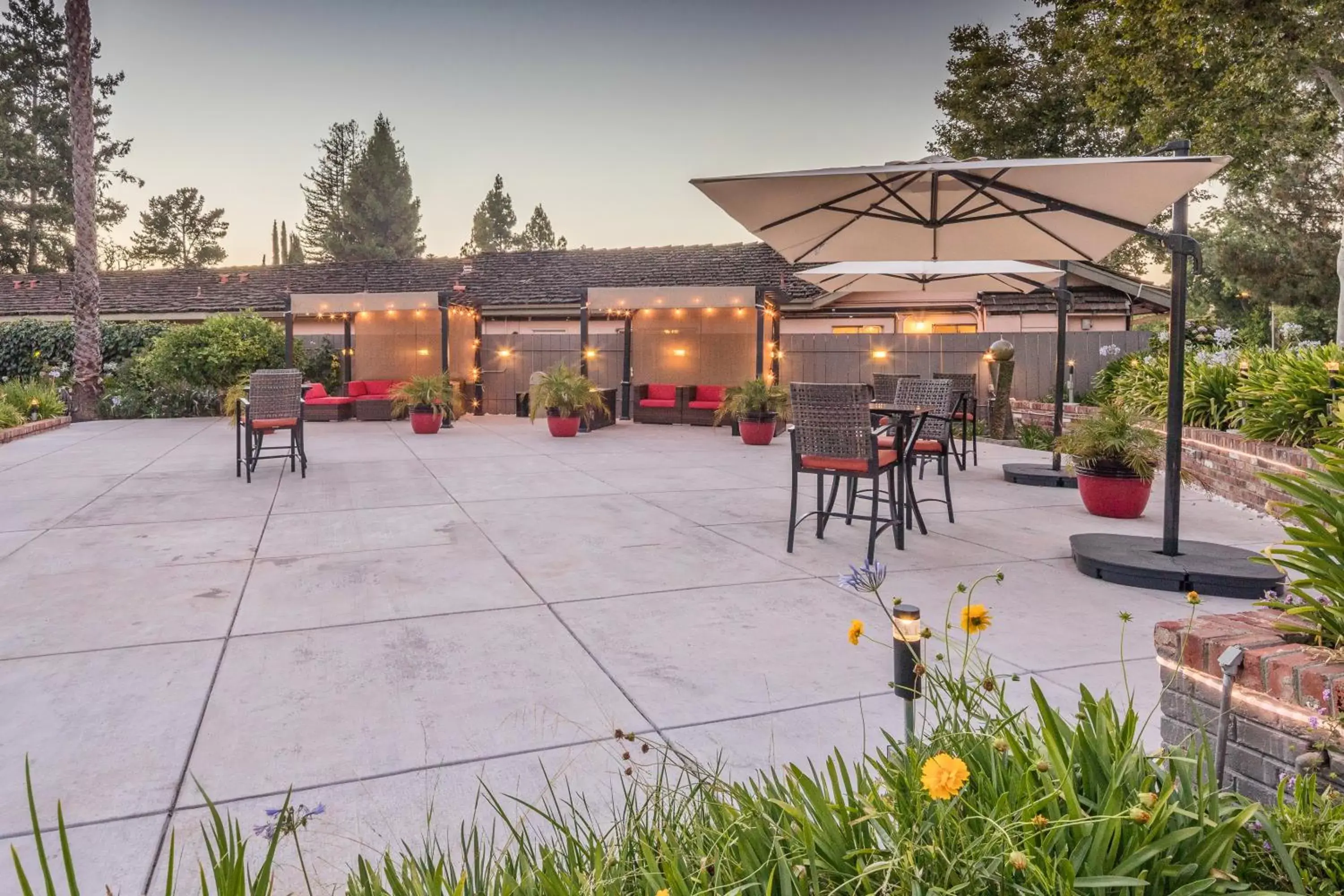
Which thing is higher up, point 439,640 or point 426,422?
point 426,422

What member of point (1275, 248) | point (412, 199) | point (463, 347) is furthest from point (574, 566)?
point (412, 199)

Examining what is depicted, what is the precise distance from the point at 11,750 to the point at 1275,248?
24.9 m

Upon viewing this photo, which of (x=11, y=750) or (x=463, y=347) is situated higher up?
(x=463, y=347)

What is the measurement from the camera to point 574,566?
429 centimetres

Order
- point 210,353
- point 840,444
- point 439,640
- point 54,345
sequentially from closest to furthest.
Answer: point 439,640 < point 840,444 < point 210,353 < point 54,345

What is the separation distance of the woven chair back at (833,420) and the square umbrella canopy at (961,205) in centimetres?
121

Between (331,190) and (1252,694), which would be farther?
(331,190)

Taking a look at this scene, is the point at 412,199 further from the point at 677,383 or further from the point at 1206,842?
the point at 1206,842

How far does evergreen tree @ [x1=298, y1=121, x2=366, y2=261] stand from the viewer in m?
36.2

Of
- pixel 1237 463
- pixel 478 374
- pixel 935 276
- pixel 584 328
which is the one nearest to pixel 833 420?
pixel 1237 463

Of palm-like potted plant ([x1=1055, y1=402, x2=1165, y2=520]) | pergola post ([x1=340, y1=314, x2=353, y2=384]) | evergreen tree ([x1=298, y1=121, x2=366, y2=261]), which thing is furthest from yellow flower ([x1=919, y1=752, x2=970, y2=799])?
evergreen tree ([x1=298, y1=121, x2=366, y2=261])

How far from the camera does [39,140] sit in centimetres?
2733

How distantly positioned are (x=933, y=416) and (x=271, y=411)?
637cm

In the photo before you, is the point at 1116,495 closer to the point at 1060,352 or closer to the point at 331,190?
the point at 1060,352
